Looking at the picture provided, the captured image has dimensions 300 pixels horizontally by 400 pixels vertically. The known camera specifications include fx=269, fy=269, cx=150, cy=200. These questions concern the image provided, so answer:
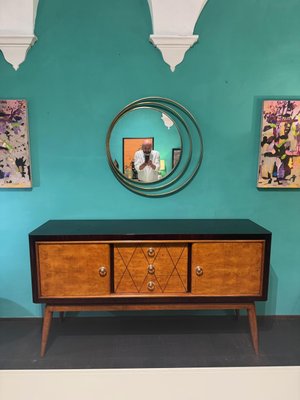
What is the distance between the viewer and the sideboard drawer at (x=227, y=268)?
1.78 m

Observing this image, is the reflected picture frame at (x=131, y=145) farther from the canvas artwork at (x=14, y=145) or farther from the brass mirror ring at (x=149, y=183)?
the canvas artwork at (x=14, y=145)

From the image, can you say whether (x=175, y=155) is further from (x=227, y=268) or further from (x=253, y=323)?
(x=253, y=323)

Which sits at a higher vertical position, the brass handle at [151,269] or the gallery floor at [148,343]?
the brass handle at [151,269]

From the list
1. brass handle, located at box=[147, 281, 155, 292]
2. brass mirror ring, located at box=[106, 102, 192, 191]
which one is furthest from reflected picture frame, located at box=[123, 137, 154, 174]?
brass handle, located at box=[147, 281, 155, 292]

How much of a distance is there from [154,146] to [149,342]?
150cm

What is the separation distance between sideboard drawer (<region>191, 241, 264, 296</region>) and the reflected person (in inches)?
27.0

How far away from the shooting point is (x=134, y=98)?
2.09m

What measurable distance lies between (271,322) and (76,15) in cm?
290

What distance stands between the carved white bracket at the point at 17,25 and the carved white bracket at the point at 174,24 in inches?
34.4

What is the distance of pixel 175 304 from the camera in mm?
1837

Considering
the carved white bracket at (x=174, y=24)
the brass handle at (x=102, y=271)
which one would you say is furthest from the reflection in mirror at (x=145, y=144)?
the brass handle at (x=102, y=271)

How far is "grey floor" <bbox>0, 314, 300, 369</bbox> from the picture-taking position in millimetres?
1834

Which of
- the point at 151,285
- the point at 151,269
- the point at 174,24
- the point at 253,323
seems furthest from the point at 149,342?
the point at 174,24

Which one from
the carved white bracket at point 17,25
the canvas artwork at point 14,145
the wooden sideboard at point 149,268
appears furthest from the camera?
the canvas artwork at point 14,145
